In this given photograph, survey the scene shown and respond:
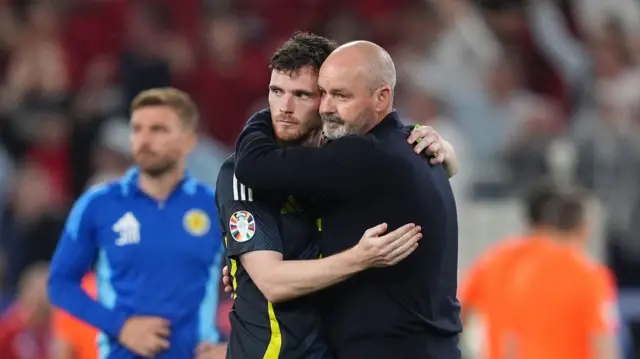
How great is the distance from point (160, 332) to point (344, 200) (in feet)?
4.81

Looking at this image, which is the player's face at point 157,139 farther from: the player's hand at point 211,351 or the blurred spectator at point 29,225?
the blurred spectator at point 29,225

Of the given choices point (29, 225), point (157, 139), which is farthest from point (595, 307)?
point (29, 225)

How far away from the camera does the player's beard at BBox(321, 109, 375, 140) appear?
15.5 ft

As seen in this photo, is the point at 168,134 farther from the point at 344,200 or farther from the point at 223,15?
the point at 223,15

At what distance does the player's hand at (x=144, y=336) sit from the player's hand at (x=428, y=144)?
1603 mm

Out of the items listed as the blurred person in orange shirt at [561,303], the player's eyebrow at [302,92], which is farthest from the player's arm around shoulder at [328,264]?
the blurred person in orange shirt at [561,303]

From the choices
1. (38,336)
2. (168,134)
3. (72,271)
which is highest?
(168,134)

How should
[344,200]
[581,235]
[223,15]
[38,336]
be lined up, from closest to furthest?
[344,200] < [581,235] < [38,336] < [223,15]

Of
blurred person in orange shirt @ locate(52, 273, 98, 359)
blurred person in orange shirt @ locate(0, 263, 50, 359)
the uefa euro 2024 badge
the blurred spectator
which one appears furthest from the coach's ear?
the blurred spectator

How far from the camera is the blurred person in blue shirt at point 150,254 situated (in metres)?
5.89

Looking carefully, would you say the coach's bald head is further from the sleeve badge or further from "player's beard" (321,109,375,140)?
the sleeve badge

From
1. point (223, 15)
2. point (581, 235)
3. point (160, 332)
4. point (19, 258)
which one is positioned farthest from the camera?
point (223, 15)

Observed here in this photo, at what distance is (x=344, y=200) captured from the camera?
4734mm

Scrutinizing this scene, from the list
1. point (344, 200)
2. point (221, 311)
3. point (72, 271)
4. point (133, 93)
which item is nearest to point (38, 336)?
point (221, 311)
